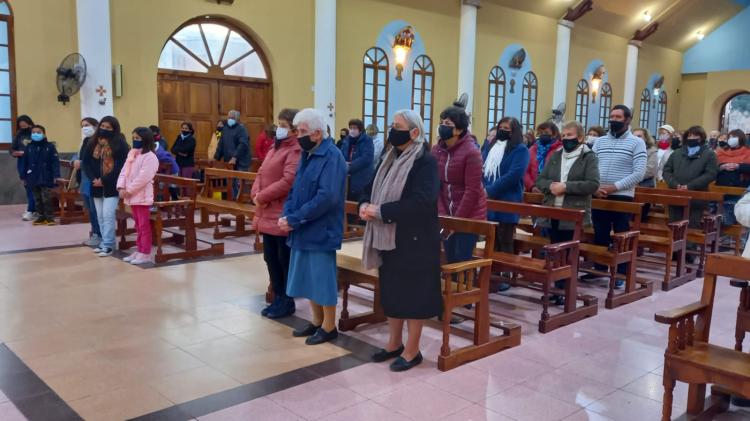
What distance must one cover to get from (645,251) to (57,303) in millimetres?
6469

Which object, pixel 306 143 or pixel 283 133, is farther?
pixel 283 133

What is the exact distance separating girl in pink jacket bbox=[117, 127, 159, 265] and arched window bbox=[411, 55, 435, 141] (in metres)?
8.96

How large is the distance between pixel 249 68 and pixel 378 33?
10.0 ft

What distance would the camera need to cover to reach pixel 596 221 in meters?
5.61

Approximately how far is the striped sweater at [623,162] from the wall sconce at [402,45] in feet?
28.7

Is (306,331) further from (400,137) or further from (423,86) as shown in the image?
(423,86)

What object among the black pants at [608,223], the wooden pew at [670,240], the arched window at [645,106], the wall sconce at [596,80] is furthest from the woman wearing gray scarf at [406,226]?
the arched window at [645,106]

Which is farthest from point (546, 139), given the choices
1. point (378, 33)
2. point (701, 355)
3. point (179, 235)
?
point (378, 33)

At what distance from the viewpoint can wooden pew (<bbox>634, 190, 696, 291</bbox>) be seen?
582cm

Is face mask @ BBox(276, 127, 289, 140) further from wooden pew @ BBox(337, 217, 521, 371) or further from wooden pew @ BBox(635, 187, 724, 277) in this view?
wooden pew @ BBox(635, 187, 724, 277)

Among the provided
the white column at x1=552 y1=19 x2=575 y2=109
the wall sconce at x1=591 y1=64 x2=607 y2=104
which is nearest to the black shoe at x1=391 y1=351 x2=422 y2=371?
the white column at x1=552 y1=19 x2=575 y2=109

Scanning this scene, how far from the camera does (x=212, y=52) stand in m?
11.5

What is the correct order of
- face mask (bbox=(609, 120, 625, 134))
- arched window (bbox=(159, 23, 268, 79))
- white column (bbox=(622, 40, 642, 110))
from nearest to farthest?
1. face mask (bbox=(609, 120, 625, 134))
2. arched window (bbox=(159, 23, 268, 79))
3. white column (bbox=(622, 40, 642, 110))

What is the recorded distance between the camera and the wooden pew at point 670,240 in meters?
5.82
